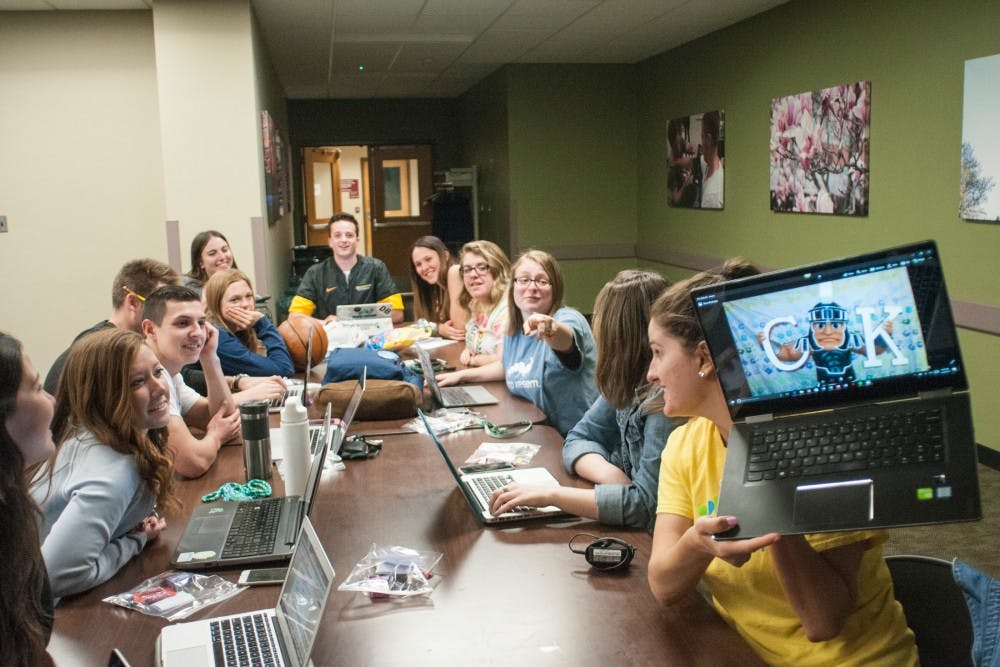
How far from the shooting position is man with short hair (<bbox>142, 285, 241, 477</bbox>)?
259cm

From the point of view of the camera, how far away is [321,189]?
16.1 m

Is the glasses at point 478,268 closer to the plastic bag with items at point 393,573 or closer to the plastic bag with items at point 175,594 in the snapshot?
the plastic bag with items at point 393,573

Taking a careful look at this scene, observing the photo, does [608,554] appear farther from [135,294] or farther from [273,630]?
[135,294]

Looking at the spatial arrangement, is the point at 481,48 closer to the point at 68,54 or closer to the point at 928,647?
the point at 68,54

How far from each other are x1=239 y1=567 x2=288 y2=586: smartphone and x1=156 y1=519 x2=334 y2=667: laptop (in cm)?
14

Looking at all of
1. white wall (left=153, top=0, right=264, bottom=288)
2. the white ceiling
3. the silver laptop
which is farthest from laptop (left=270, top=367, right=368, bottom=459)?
the white ceiling

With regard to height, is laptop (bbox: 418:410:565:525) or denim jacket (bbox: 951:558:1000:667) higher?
denim jacket (bbox: 951:558:1000:667)

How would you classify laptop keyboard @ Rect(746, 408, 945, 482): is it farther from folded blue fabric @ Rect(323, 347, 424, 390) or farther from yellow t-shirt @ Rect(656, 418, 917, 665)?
folded blue fabric @ Rect(323, 347, 424, 390)

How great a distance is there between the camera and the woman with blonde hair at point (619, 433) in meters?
1.95

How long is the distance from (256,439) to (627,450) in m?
0.97

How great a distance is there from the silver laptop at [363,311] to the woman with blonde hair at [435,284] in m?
0.53

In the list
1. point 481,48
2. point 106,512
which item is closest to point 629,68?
point 481,48

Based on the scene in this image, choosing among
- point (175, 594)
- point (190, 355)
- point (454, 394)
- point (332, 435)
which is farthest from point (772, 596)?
point (454, 394)

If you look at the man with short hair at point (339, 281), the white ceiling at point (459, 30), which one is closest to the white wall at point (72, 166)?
the white ceiling at point (459, 30)
